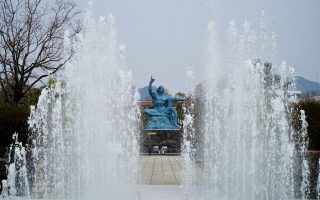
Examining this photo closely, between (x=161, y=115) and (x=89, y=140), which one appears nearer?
(x=89, y=140)

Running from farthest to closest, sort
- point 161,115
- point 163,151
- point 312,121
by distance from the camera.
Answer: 1. point 163,151
2. point 161,115
3. point 312,121

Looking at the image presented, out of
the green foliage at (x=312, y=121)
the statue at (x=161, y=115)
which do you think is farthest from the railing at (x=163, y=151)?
the green foliage at (x=312, y=121)

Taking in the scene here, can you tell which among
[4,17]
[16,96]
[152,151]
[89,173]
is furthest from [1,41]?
[89,173]

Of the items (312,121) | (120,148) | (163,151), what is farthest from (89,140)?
(163,151)

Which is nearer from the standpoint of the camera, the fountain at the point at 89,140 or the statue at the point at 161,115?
the fountain at the point at 89,140

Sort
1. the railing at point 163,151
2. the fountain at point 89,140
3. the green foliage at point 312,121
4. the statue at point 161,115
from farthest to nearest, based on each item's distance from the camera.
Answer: the railing at point 163,151
the statue at point 161,115
the green foliage at point 312,121
the fountain at point 89,140

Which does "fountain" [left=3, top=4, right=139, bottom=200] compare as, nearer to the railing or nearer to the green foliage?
the green foliage

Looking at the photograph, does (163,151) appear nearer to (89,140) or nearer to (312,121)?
(312,121)

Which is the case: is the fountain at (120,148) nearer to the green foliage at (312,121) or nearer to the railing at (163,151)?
the green foliage at (312,121)

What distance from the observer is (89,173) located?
11.3 meters

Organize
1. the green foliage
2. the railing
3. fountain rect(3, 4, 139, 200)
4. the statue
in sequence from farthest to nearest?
the railing, the statue, the green foliage, fountain rect(3, 4, 139, 200)

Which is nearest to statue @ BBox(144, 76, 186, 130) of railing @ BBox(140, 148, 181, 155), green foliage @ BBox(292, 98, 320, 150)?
railing @ BBox(140, 148, 181, 155)

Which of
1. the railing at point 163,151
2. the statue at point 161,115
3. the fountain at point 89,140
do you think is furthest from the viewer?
the railing at point 163,151

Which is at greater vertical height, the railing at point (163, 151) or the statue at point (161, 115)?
the statue at point (161, 115)
